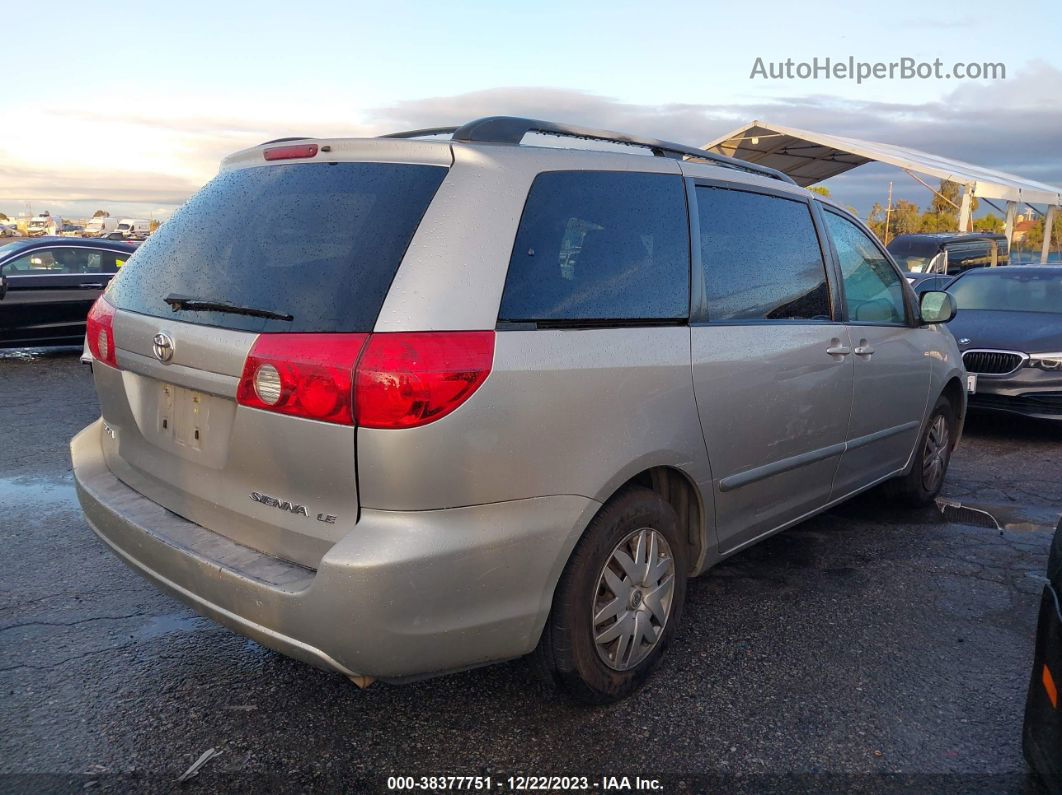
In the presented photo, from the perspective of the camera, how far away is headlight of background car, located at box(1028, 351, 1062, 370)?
708 cm

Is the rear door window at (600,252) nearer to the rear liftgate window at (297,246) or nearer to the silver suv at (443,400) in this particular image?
the silver suv at (443,400)

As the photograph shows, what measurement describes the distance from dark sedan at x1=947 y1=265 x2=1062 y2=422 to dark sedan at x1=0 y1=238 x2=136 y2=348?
992 cm

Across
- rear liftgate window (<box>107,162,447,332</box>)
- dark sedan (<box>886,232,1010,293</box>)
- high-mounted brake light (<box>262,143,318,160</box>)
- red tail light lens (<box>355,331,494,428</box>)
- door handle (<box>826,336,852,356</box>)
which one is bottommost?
dark sedan (<box>886,232,1010,293</box>)

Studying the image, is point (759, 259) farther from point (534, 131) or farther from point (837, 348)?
point (534, 131)

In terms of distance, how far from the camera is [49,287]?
1095 centimetres

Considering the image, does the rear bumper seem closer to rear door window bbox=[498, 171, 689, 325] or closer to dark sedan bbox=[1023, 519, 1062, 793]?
rear door window bbox=[498, 171, 689, 325]

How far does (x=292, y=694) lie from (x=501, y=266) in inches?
62.8

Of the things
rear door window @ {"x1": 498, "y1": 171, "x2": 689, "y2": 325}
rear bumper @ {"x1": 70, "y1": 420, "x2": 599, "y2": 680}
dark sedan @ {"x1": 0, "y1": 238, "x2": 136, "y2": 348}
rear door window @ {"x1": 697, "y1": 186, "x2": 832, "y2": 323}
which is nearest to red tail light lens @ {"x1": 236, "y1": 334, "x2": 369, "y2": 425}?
rear bumper @ {"x1": 70, "y1": 420, "x2": 599, "y2": 680}

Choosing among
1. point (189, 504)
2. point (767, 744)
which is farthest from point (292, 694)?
point (767, 744)

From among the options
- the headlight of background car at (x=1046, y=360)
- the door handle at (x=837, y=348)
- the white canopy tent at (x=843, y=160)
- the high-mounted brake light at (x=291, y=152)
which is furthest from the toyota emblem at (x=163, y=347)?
the white canopy tent at (x=843, y=160)

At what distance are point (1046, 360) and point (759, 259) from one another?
190 inches

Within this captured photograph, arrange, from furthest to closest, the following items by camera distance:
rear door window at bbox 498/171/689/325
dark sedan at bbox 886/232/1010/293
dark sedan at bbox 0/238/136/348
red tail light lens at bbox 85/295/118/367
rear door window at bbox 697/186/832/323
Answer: dark sedan at bbox 886/232/1010/293
dark sedan at bbox 0/238/136/348
rear door window at bbox 697/186/832/323
red tail light lens at bbox 85/295/118/367
rear door window at bbox 498/171/689/325

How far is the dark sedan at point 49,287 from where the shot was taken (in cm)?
1073

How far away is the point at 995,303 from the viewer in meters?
8.59
